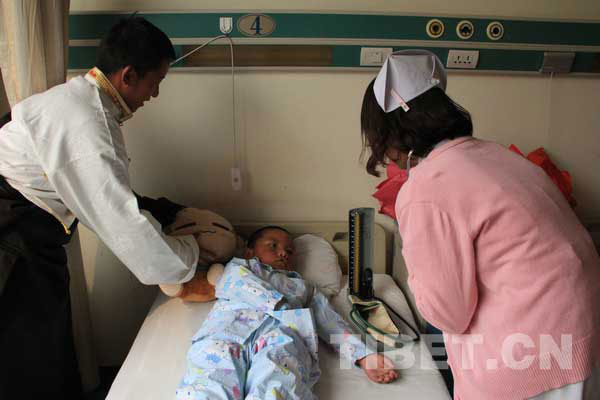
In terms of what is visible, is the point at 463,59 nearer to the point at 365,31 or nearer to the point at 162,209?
the point at 365,31

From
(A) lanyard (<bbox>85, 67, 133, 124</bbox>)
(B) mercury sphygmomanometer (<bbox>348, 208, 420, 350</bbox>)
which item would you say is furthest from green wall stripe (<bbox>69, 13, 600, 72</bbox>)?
(B) mercury sphygmomanometer (<bbox>348, 208, 420, 350</bbox>)

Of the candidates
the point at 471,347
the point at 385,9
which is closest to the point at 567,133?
the point at 385,9

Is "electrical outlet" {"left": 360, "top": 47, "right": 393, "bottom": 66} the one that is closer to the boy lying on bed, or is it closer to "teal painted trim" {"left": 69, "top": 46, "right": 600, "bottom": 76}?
"teal painted trim" {"left": 69, "top": 46, "right": 600, "bottom": 76}

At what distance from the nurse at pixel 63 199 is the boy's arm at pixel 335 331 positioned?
52 centimetres

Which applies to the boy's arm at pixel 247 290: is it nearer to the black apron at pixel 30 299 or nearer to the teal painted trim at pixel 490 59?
the black apron at pixel 30 299

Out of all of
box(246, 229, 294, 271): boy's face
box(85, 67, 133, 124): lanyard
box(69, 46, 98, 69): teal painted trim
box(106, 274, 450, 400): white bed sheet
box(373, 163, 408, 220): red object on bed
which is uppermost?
box(69, 46, 98, 69): teal painted trim

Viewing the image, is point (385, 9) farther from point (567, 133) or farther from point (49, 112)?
point (49, 112)

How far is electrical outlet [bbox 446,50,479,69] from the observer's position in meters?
2.15

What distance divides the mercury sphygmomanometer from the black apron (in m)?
1.10

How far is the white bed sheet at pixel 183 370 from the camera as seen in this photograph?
1.50 meters

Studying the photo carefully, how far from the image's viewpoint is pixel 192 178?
2311 mm

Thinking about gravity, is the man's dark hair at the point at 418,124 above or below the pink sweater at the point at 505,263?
above

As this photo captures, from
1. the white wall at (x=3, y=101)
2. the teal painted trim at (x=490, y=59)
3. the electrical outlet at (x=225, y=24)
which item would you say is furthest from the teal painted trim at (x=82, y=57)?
the electrical outlet at (x=225, y=24)

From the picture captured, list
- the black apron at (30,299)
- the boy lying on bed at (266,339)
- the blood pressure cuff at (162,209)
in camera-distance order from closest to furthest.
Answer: the boy lying on bed at (266,339) → the black apron at (30,299) → the blood pressure cuff at (162,209)
